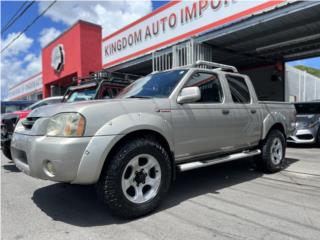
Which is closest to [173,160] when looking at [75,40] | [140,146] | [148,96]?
[140,146]

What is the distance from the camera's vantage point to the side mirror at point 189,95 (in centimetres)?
400

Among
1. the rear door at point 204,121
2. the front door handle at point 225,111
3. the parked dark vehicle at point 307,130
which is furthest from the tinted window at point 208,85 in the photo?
the parked dark vehicle at point 307,130

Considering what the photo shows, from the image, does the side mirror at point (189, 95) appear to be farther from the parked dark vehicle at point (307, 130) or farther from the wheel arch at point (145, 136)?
the parked dark vehicle at point (307, 130)

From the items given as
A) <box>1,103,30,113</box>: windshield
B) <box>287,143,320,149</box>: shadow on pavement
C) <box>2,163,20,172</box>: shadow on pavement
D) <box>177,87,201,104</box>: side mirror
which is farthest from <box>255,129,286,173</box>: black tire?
<box>1,103,30,113</box>: windshield

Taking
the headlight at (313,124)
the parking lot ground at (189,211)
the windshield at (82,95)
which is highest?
the windshield at (82,95)

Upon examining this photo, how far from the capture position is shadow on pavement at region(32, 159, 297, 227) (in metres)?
3.61

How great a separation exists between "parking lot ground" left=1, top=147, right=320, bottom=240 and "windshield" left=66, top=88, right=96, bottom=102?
8.20 ft

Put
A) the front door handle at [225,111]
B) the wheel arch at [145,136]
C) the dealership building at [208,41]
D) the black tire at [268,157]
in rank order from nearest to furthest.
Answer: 1. the wheel arch at [145,136]
2. the front door handle at [225,111]
3. the black tire at [268,157]
4. the dealership building at [208,41]

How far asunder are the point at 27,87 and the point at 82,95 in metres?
40.6

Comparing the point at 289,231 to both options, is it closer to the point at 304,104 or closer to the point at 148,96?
the point at 148,96

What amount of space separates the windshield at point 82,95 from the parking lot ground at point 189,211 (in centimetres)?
250

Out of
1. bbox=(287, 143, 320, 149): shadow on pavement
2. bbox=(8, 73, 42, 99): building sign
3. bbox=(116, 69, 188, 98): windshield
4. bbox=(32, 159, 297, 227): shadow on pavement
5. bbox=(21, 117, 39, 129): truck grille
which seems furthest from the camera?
bbox=(8, 73, 42, 99): building sign

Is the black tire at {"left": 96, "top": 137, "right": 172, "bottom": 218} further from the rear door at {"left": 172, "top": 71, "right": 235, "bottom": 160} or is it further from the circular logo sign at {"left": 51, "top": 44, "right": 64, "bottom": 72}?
the circular logo sign at {"left": 51, "top": 44, "right": 64, "bottom": 72}

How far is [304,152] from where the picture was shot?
28.0 ft
